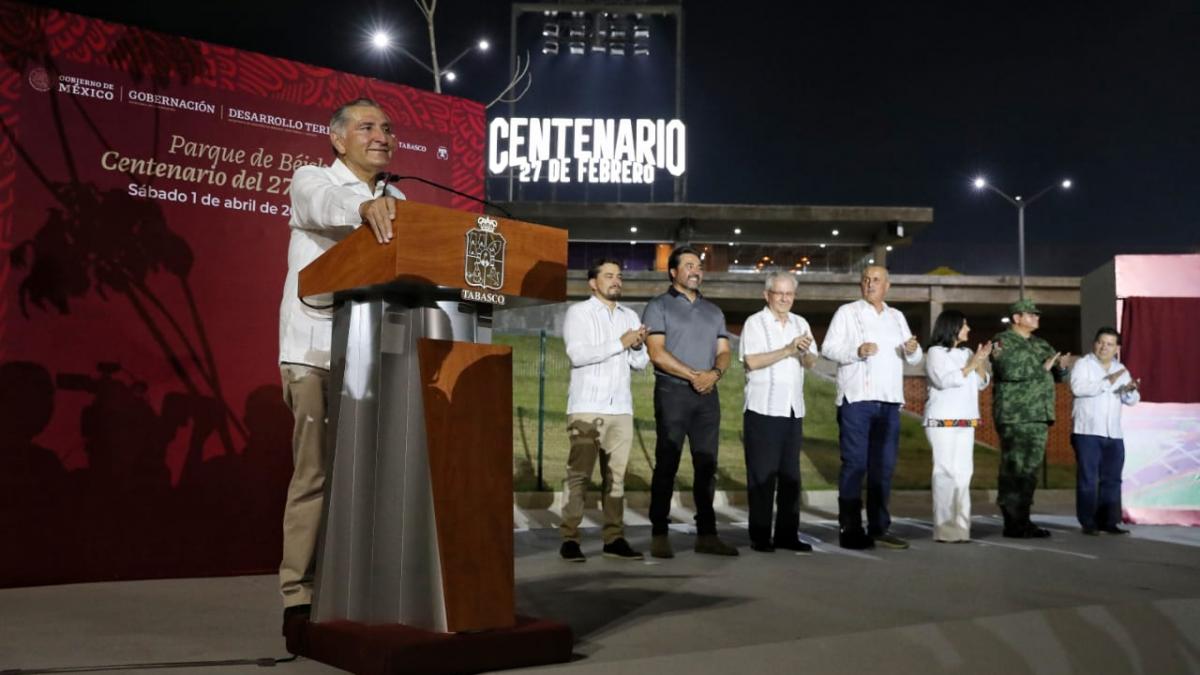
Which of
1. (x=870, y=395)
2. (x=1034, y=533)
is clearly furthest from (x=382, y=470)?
(x=1034, y=533)

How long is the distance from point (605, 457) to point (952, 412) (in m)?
2.75

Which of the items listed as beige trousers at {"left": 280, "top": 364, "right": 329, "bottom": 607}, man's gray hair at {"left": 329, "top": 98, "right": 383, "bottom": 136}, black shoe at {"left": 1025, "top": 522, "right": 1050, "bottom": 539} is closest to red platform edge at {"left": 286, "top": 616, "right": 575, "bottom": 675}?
beige trousers at {"left": 280, "top": 364, "right": 329, "bottom": 607}

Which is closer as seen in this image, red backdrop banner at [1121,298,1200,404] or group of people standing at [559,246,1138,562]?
group of people standing at [559,246,1138,562]

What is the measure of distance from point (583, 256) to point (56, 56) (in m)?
30.6

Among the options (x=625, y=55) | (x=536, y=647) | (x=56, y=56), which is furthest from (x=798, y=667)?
(x=625, y=55)

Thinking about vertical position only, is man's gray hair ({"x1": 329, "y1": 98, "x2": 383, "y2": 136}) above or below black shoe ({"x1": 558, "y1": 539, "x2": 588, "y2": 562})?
above

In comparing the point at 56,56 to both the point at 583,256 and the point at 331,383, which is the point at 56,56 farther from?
the point at 583,256

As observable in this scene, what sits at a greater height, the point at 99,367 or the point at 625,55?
the point at 625,55

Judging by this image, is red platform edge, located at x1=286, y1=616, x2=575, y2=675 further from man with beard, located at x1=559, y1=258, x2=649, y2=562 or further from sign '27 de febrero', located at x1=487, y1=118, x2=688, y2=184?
sign '27 de febrero', located at x1=487, y1=118, x2=688, y2=184

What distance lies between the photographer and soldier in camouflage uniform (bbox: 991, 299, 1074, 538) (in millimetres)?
7504

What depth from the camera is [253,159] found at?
5.27 meters

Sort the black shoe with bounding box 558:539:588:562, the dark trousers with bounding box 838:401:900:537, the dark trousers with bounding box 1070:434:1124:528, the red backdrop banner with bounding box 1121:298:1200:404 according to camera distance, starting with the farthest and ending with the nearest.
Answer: the red backdrop banner with bounding box 1121:298:1200:404 → the dark trousers with bounding box 1070:434:1124:528 → the dark trousers with bounding box 838:401:900:537 → the black shoe with bounding box 558:539:588:562

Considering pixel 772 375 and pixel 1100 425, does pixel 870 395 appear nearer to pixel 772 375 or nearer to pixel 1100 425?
pixel 772 375

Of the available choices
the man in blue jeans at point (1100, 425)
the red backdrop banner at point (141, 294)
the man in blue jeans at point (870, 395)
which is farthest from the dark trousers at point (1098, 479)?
the red backdrop banner at point (141, 294)
